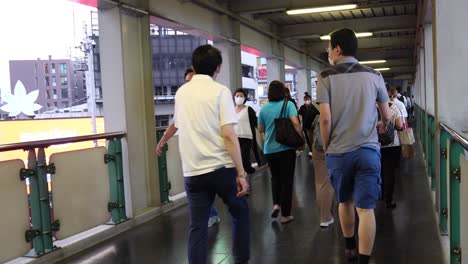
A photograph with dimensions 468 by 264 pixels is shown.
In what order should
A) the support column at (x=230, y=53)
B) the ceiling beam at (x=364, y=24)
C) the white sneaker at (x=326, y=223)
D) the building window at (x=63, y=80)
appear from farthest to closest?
the ceiling beam at (x=364, y=24) < the support column at (x=230, y=53) < the building window at (x=63, y=80) < the white sneaker at (x=326, y=223)

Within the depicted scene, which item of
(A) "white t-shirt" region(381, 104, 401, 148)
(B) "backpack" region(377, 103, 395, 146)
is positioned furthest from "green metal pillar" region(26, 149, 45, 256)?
(A) "white t-shirt" region(381, 104, 401, 148)

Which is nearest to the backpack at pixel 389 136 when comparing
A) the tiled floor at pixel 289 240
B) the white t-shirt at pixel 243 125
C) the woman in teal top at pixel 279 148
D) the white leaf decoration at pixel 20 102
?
the tiled floor at pixel 289 240

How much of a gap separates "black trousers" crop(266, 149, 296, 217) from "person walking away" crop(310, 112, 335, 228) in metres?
0.28

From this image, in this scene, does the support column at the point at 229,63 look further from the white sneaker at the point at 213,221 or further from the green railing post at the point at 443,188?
the green railing post at the point at 443,188

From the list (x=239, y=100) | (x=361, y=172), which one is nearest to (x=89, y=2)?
(x=239, y=100)

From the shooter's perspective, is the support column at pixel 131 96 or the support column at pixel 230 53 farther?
the support column at pixel 230 53

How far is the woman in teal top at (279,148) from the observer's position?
4969 mm

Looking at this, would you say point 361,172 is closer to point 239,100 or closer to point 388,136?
point 388,136

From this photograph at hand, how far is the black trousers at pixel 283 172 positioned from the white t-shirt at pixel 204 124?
1888mm

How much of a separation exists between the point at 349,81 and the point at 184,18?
15.9 feet

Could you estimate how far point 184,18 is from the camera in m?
7.63

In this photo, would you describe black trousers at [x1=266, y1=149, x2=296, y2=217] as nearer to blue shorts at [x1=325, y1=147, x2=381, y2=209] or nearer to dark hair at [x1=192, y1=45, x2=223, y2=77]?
blue shorts at [x1=325, y1=147, x2=381, y2=209]

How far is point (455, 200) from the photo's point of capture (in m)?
3.09

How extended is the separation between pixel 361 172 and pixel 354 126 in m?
0.30
